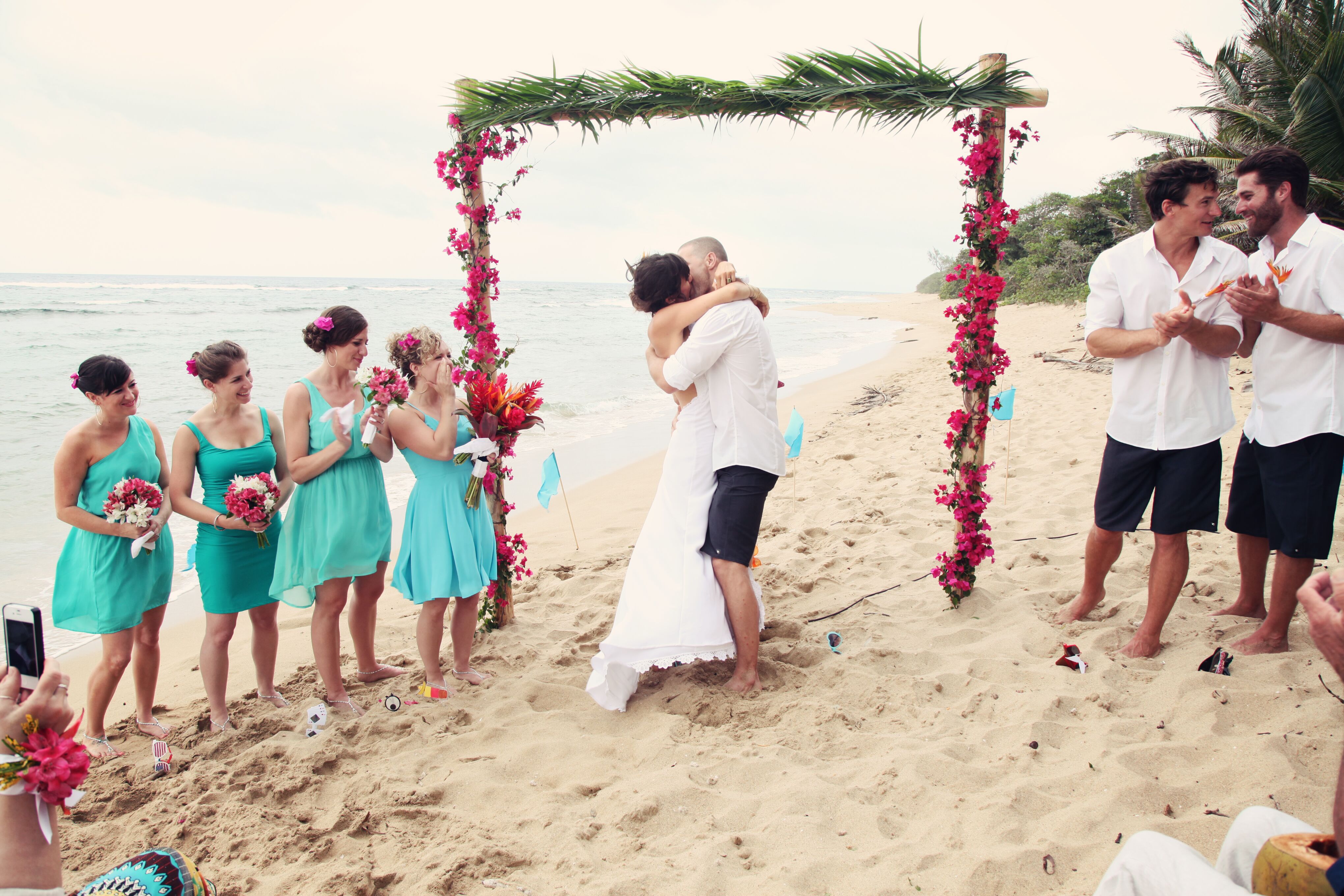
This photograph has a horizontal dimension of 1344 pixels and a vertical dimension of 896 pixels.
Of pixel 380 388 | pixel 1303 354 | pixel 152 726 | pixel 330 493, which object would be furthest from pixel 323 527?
pixel 1303 354

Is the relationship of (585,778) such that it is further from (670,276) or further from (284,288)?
(284,288)

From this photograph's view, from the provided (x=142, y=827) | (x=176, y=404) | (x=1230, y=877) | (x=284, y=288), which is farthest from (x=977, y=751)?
(x=284, y=288)

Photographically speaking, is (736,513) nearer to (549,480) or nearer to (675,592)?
(675,592)

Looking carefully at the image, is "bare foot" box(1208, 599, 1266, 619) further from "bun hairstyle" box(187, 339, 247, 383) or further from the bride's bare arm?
"bun hairstyle" box(187, 339, 247, 383)

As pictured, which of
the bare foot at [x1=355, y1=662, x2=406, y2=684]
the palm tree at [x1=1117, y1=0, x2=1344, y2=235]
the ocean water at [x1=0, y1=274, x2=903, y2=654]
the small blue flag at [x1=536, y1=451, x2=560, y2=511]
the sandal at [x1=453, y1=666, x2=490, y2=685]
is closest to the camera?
the sandal at [x1=453, y1=666, x2=490, y2=685]

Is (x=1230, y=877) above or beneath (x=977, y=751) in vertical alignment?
above

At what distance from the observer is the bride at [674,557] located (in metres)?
3.72

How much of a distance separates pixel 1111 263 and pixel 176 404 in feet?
43.3

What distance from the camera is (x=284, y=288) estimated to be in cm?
5162

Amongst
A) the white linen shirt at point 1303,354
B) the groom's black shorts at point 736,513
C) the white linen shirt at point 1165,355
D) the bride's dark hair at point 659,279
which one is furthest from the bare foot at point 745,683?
the white linen shirt at point 1303,354

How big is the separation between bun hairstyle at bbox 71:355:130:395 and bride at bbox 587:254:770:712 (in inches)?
94.5

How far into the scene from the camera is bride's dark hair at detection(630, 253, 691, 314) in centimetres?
378

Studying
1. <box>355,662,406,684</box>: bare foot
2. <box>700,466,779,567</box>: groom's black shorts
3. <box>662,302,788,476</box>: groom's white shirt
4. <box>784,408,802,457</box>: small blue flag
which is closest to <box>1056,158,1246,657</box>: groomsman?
<box>662,302,788,476</box>: groom's white shirt

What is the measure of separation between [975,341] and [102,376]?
4.42m
